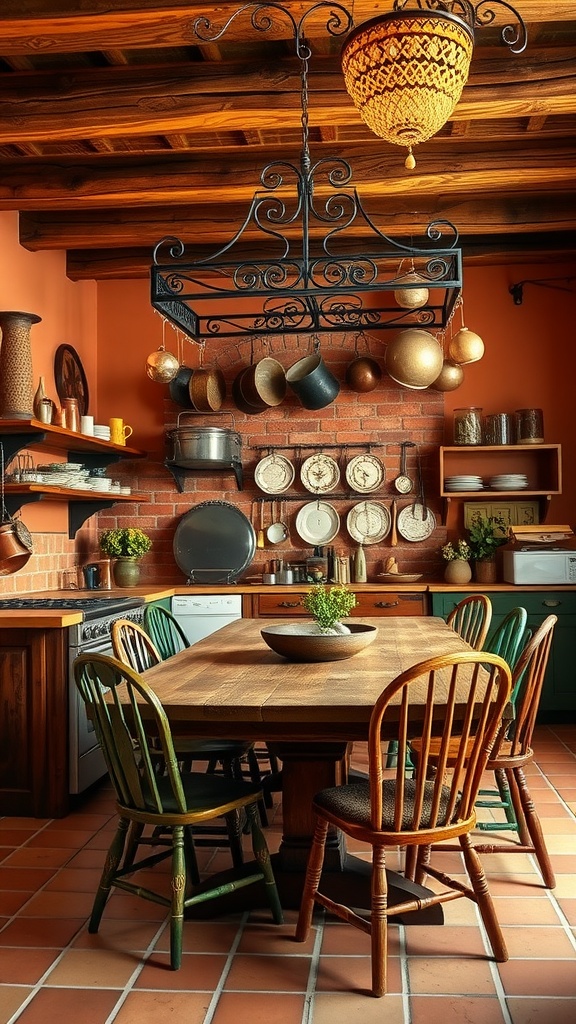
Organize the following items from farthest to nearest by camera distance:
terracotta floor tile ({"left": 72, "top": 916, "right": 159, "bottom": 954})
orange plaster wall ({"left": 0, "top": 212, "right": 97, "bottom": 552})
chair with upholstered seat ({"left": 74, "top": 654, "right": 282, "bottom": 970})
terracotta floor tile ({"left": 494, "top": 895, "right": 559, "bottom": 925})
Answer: orange plaster wall ({"left": 0, "top": 212, "right": 97, "bottom": 552}), terracotta floor tile ({"left": 494, "top": 895, "right": 559, "bottom": 925}), terracotta floor tile ({"left": 72, "top": 916, "right": 159, "bottom": 954}), chair with upholstered seat ({"left": 74, "top": 654, "right": 282, "bottom": 970})

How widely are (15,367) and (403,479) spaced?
2632 millimetres

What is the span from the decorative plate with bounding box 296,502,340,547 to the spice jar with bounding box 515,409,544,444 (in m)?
1.23

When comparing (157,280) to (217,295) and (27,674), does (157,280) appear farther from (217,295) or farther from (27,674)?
(27,674)

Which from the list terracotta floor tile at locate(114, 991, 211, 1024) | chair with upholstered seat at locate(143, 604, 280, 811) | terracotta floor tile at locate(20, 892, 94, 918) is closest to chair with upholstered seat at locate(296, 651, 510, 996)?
terracotta floor tile at locate(114, 991, 211, 1024)

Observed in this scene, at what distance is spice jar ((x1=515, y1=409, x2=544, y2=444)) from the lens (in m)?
5.73

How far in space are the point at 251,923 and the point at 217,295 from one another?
1.80 m

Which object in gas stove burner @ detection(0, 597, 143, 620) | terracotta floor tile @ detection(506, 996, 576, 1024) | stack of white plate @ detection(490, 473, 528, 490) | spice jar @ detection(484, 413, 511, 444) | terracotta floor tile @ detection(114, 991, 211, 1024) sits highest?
spice jar @ detection(484, 413, 511, 444)

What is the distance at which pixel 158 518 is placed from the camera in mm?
6180

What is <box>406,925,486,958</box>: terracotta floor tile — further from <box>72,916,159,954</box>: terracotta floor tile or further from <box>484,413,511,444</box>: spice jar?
<box>484,413,511,444</box>: spice jar

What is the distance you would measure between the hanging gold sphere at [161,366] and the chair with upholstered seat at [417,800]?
137 inches

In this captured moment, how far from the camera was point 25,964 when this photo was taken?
8.08 ft

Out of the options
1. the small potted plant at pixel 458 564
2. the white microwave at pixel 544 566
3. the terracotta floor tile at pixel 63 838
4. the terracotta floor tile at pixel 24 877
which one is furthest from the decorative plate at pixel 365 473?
the terracotta floor tile at pixel 24 877

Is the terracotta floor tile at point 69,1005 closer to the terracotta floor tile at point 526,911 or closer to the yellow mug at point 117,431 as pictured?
the terracotta floor tile at point 526,911

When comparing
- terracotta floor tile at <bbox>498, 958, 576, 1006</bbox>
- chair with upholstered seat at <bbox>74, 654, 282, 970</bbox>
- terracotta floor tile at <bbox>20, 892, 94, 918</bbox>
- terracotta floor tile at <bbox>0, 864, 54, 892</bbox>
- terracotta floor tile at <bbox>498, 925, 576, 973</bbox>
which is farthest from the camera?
terracotta floor tile at <bbox>0, 864, 54, 892</bbox>
